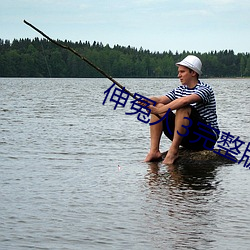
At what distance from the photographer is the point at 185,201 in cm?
673

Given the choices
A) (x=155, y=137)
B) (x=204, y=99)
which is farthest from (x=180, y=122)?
(x=155, y=137)

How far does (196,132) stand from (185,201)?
2364mm

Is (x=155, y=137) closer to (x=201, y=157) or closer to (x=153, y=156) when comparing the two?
(x=153, y=156)

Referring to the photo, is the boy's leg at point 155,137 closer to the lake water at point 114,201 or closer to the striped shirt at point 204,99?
the lake water at point 114,201

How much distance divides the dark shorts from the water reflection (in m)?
0.31

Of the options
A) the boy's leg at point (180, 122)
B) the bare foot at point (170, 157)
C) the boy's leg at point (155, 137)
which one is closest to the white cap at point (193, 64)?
the boy's leg at point (180, 122)

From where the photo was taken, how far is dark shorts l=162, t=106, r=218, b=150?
8906 mm

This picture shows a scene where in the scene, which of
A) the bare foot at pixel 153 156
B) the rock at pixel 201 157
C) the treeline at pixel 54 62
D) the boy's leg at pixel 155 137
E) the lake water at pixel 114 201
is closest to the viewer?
the lake water at pixel 114 201

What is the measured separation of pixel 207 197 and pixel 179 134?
203cm

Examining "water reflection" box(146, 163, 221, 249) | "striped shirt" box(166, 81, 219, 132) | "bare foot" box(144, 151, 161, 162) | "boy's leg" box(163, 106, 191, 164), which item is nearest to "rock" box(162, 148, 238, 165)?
"water reflection" box(146, 163, 221, 249)

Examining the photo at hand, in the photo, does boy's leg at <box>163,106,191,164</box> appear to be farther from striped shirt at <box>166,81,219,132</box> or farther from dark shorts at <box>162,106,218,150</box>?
striped shirt at <box>166,81,219,132</box>

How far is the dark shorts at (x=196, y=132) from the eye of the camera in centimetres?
891

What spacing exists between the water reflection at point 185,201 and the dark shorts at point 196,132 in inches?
12.0

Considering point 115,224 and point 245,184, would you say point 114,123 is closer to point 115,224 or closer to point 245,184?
point 245,184
